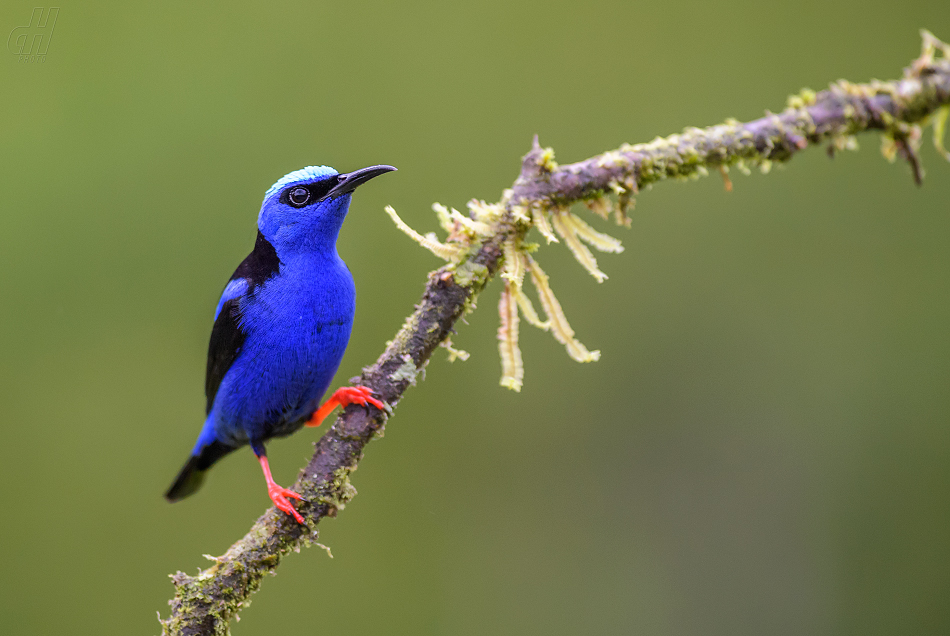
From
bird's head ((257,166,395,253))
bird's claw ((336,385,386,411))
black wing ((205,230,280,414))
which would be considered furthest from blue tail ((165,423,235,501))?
bird's claw ((336,385,386,411))

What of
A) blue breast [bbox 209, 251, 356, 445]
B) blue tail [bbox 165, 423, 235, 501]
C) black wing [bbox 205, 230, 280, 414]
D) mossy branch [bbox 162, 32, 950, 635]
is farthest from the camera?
blue tail [bbox 165, 423, 235, 501]

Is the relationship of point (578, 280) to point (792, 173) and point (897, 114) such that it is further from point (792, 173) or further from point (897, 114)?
point (897, 114)

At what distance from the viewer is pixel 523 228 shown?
8.21ft

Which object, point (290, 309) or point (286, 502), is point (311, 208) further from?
point (286, 502)

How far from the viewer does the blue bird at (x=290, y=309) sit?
122 inches

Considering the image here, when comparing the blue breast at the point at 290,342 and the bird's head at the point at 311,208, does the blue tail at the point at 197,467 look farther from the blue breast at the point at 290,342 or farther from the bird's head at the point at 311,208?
the bird's head at the point at 311,208

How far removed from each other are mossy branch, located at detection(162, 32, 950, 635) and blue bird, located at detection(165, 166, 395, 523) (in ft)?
1.58

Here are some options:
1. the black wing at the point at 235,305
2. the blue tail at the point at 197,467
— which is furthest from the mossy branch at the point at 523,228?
the blue tail at the point at 197,467

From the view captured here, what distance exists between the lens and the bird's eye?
Answer: 316cm

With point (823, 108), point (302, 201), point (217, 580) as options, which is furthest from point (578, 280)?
point (217, 580)

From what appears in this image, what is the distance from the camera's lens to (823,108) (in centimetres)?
243

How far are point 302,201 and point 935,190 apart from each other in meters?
4.85

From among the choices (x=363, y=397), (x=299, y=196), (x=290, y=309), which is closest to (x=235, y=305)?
(x=290, y=309)

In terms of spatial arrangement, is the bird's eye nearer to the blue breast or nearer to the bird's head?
the bird's head
